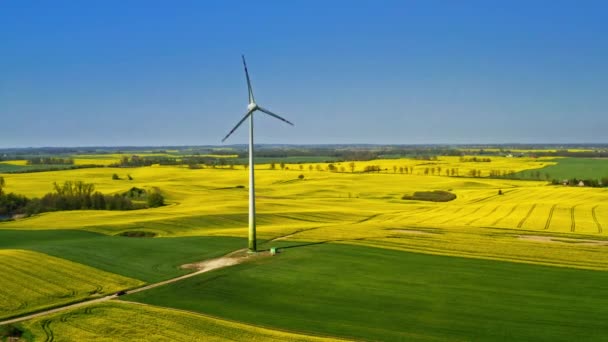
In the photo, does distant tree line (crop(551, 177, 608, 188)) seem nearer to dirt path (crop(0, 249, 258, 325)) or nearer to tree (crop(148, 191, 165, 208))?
tree (crop(148, 191, 165, 208))

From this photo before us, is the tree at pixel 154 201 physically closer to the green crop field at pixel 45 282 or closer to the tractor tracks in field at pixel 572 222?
the green crop field at pixel 45 282

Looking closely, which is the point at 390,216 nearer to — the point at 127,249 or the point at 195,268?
the point at 127,249

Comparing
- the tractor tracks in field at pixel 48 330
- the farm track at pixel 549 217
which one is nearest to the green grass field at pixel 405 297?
the tractor tracks in field at pixel 48 330

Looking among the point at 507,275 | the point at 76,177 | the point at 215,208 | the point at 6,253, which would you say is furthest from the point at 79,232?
the point at 76,177

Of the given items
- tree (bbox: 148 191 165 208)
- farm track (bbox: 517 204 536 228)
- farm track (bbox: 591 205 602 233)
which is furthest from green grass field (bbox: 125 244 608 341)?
tree (bbox: 148 191 165 208)

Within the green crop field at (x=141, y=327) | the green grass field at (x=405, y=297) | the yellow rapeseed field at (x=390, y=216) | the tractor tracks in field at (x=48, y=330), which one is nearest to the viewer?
the tractor tracks in field at (x=48, y=330)

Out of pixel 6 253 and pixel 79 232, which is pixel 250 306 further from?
pixel 79 232
